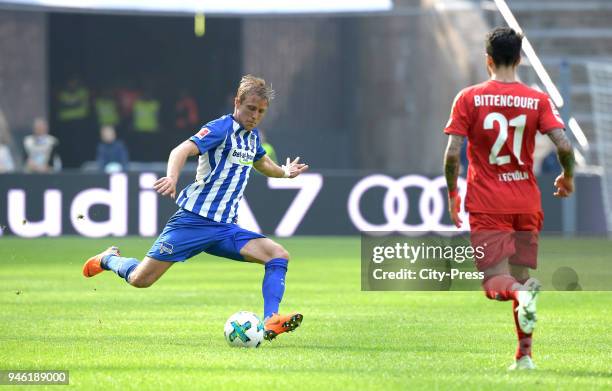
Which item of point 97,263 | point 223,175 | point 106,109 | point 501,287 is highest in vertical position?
point 223,175

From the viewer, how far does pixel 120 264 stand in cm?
1078

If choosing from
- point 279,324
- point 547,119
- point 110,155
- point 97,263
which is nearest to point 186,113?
point 110,155

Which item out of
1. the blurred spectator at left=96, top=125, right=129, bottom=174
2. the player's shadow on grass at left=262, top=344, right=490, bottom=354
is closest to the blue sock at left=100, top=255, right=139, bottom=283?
the player's shadow on grass at left=262, top=344, right=490, bottom=354

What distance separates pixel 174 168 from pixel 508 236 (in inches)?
84.8

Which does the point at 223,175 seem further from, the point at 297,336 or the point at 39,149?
the point at 39,149

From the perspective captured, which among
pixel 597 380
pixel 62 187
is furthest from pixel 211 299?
pixel 62 187

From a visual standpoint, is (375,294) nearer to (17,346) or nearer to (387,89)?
(17,346)

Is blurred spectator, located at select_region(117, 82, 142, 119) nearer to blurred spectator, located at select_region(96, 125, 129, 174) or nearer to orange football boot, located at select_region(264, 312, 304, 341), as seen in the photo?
blurred spectator, located at select_region(96, 125, 129, 174)

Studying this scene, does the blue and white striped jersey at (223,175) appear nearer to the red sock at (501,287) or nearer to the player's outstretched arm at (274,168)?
the player's outstretched arm at (274,168)

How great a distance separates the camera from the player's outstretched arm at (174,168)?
8938mm

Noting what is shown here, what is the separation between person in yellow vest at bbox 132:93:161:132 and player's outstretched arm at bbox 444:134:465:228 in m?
24.4

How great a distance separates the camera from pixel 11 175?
77.1ft

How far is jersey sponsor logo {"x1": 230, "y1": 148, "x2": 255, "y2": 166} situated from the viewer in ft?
33.0

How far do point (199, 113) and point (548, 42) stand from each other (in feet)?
25.3
